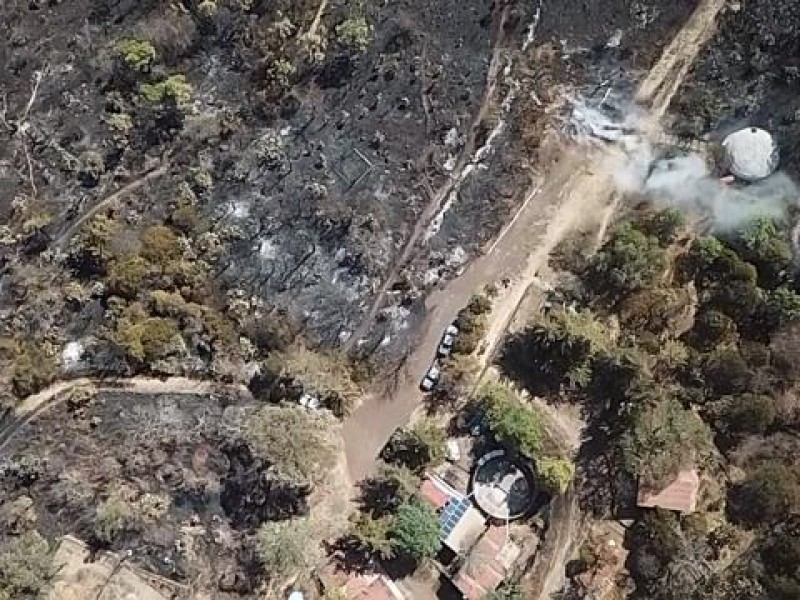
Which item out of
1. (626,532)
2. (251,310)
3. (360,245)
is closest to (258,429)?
(251,310)

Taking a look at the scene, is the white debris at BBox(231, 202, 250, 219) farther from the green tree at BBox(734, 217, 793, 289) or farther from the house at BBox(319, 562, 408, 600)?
the green tree at BBox(734, 217, 793, 289)

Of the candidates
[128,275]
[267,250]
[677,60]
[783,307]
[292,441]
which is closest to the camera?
[292,441]

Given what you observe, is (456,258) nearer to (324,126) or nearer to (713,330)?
(324,126)

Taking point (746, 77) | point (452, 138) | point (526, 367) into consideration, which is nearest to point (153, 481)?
point (526, 367)

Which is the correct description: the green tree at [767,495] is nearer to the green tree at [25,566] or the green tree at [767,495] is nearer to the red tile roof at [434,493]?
the red tile roof at [434,493]

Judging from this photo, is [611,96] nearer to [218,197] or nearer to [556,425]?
[556,425]

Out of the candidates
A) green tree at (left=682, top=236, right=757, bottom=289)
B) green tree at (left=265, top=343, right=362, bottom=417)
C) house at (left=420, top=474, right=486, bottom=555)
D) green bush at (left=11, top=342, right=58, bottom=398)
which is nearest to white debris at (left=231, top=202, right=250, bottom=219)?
green tree at (left=265, top=343, right=362, bottom=417)

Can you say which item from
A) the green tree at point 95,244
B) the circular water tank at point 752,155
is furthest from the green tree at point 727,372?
the green tree at point 95,244
